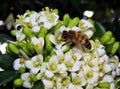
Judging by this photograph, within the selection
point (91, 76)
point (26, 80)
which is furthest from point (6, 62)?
point (91, 76)

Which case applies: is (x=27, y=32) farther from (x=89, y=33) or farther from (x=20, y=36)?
(x=89, y=33)

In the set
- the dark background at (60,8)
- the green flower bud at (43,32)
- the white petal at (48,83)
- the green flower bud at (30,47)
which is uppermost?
the dark background at (60,8)

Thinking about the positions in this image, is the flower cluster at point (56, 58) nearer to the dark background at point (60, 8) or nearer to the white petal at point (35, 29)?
the white petal at point (35, 29)

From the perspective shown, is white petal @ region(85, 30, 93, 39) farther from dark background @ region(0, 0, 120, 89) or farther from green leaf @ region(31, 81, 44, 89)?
dark background @ region(0, 0, 120, 89)

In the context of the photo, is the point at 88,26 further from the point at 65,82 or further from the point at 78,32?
the point at 65,82

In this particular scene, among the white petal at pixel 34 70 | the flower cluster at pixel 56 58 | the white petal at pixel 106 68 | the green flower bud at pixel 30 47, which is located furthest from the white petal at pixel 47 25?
the white petal at pixel 106 68

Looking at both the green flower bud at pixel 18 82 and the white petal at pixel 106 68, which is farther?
the white petal at pixel 106 68

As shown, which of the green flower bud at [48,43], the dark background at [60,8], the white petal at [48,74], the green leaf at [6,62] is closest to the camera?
the white petal at [48,74]
